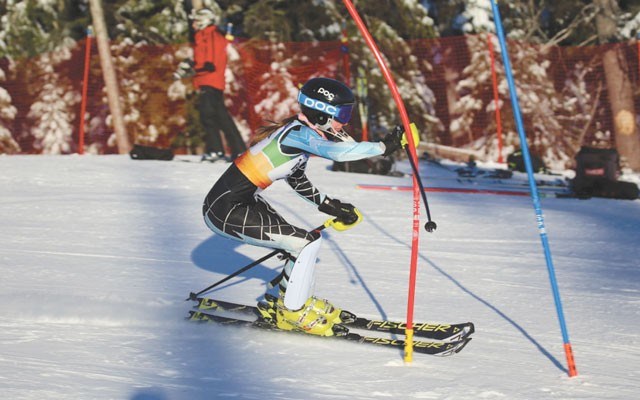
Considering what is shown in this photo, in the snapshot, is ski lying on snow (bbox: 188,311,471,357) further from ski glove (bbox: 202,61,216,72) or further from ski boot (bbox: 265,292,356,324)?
ski glove (bbox: 202,61,216,72)

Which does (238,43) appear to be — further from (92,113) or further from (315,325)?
(315,325)

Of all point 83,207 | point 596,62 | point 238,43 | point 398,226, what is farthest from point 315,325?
point 596,62

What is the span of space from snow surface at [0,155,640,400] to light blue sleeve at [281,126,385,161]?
3.71 feet

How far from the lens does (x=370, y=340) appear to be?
5.02 meters

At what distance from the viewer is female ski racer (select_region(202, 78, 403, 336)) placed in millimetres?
4863

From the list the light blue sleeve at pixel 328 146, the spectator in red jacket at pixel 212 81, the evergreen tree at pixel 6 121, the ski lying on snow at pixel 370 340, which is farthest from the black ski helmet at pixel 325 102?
the evergreen tree at pixel 6 121

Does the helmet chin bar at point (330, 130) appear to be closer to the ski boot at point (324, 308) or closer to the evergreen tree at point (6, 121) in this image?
the ski boot at point (324, 308)

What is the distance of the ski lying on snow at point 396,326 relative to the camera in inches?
202

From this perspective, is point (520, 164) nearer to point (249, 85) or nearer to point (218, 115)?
point (218, 115)

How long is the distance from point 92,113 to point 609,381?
1669 cm

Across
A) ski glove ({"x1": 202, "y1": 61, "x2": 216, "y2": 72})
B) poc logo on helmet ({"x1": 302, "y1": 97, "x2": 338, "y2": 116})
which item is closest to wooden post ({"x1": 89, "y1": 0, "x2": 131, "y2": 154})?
ski glove ({"x1": 202, "y1": 61, "x2": 216, "y2": 72})

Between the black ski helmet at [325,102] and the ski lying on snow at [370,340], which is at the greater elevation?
the black ski helmet at [325,102]

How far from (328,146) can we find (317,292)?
2.00 meters

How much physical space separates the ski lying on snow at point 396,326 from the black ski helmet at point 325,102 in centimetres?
130
